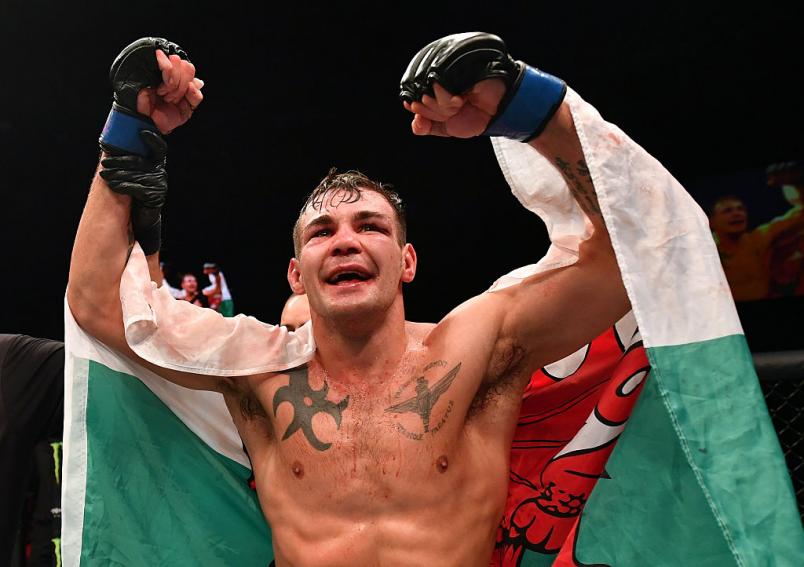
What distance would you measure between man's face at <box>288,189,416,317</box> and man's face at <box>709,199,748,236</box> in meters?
2.80

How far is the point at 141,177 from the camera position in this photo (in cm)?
127

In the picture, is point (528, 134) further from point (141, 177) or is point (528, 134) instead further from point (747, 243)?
point (747, 243)

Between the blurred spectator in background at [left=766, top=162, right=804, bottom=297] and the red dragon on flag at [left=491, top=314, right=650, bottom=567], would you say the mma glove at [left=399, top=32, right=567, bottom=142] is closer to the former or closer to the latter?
the red dragon on flag at [left=491, top=314, right=650, bottom=567]

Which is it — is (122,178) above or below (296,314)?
above

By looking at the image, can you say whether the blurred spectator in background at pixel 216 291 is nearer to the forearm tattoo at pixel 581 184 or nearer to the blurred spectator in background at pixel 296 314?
the blurred spectator in background at pixel 296 314

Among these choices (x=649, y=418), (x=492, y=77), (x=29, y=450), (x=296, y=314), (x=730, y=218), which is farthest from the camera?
(x=730, y=218)

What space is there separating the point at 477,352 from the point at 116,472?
2.16 feet

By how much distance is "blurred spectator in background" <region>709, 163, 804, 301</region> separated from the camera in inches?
142

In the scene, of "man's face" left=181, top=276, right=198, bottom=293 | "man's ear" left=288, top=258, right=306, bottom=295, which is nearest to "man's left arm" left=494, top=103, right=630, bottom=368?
"man's ear" left=288, top=258, right=306, bottom=295

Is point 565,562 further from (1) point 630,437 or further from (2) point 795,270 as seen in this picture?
(2) point 795,270

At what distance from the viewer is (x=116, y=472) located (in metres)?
1.33

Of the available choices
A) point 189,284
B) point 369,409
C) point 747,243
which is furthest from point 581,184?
point 189,284

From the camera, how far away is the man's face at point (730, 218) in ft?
12.1

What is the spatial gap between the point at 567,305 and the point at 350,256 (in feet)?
1.24
